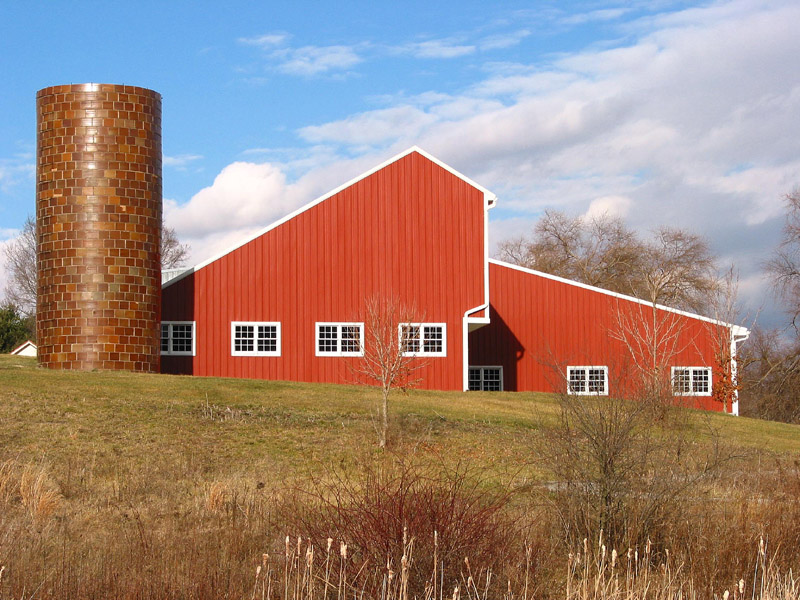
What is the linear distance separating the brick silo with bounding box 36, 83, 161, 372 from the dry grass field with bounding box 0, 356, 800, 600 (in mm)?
2941

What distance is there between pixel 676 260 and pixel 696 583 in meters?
60.1

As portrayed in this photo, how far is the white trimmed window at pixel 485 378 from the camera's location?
34062 mm

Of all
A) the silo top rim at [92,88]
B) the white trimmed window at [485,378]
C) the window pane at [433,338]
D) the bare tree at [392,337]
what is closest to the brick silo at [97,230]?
the silo top rim at [92,88]

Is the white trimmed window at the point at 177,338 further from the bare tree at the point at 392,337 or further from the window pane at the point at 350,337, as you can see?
the bare tree at the point at 392,337

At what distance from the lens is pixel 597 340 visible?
33.9 m

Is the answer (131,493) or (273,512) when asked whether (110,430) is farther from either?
(273,512)

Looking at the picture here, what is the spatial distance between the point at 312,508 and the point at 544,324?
24.6 meters

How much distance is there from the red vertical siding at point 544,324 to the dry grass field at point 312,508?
35.6 feet

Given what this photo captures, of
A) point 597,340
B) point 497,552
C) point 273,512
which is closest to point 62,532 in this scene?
point 273,512

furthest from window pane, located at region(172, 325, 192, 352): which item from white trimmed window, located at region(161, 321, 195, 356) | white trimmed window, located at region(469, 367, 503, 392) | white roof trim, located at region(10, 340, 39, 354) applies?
white roof trim, located at region(10, 340, 39, 354)

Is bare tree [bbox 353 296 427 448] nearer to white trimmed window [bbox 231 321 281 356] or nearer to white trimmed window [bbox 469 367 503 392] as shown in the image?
white trimmed window [bbox 231 321 281 356]

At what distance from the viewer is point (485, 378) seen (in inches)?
1344

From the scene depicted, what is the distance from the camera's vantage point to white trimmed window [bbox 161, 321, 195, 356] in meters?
29.4

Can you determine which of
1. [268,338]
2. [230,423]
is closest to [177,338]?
[268,338]
